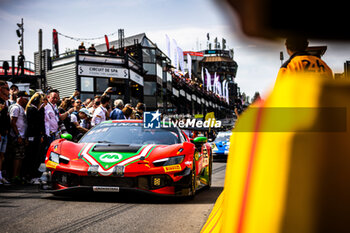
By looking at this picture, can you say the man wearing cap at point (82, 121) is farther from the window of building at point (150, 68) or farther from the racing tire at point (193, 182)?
the window of building at point (150, 68)

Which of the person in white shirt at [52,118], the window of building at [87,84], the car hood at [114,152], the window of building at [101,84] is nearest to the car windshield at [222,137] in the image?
the person in white shirt at [52,118]

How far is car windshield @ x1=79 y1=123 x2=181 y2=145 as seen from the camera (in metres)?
7.59

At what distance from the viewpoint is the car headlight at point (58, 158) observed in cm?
687

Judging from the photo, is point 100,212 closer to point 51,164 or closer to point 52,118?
point 51,164

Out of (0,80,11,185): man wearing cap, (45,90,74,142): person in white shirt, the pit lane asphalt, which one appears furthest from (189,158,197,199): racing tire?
(45,90,74,142): person in white shirt

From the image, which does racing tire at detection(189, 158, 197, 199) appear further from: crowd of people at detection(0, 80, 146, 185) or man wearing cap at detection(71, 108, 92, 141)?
man wearing cap at detection(71, 108, 92, 141)

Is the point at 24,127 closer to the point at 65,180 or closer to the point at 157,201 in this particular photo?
the point at 65,180

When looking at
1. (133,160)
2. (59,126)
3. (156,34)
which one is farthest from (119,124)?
(156,34)

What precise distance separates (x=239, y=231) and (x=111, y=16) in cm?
58

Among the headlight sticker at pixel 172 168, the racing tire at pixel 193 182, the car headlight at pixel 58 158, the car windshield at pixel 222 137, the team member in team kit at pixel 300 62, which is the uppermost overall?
the team member in team kit at pixel 300 62

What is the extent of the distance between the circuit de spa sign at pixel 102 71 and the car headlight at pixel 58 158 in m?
24.0

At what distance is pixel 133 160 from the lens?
21.8 feet

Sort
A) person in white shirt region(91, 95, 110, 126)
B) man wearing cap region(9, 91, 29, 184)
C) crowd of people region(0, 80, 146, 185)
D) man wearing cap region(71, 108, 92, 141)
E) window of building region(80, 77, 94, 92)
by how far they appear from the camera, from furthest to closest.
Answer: window of building region(80, 77, 94, 92) < person in white shirt region(91, 95, 110, 126) < man wearing cap region(71, 108, 92, 141) < man wearing cap region(9, 91, 29, 184) < crowd of people region(0, 80, 146, 185)

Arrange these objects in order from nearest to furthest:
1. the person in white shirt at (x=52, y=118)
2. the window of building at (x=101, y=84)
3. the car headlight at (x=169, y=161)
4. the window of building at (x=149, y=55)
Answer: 1. the car headlight at (x=169, y=161)
2. the person in white shirt at (x=52, y=118)
3. the window of building at (x=101, y=84)
4. the window of building at (x=149, y=55)
